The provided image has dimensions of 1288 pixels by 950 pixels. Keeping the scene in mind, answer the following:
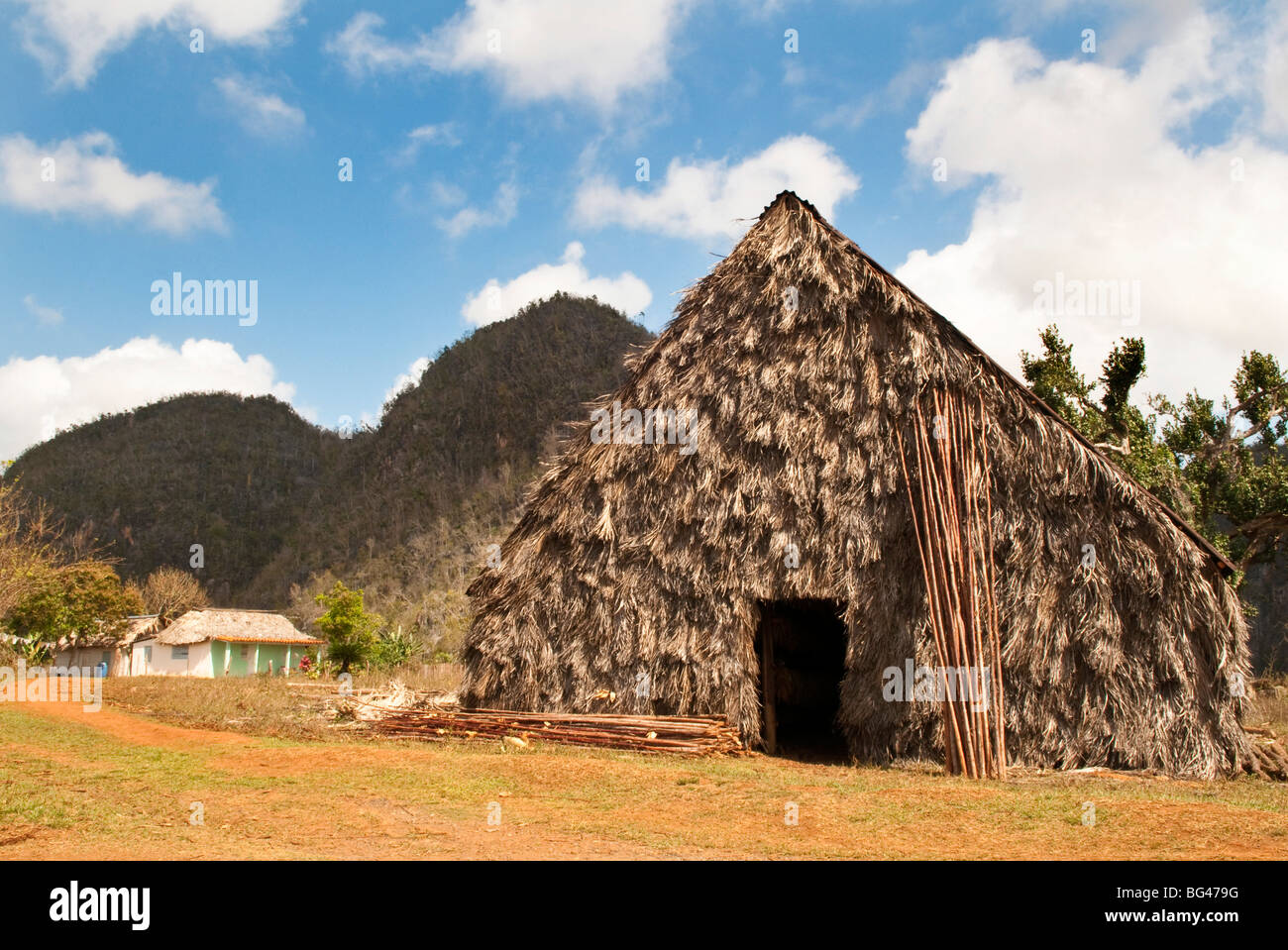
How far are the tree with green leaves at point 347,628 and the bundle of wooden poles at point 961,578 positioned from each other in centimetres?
2215

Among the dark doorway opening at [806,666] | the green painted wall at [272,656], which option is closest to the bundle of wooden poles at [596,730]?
the dark doorway opening at [806,666]

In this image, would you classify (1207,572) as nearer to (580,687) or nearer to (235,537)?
(580,687)

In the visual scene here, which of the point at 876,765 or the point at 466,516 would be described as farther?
the point at 466,516

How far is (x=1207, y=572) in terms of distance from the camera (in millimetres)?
10258

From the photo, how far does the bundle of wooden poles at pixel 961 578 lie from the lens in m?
10.1

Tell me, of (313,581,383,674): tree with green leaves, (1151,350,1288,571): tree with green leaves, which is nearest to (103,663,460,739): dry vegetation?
(313,581,383,674): tree with green leaves

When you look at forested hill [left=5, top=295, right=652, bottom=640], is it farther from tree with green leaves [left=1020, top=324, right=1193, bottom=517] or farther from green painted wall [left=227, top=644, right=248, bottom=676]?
tree with green leaves [left=1020, top=324, right=1193, bottom=517]

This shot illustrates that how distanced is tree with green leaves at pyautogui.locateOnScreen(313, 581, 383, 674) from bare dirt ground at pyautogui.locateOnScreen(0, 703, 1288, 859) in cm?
1733

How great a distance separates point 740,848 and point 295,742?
7982 millimetres

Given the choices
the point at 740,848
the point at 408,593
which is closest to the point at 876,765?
the point at 740,848

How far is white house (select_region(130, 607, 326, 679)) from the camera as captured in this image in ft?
128

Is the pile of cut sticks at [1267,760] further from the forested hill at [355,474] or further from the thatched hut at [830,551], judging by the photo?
the forested hill at [355,474]

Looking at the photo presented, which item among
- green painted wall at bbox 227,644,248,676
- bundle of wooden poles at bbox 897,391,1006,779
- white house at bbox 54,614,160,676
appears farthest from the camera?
green painted wall at bbox 227,644,248,676
